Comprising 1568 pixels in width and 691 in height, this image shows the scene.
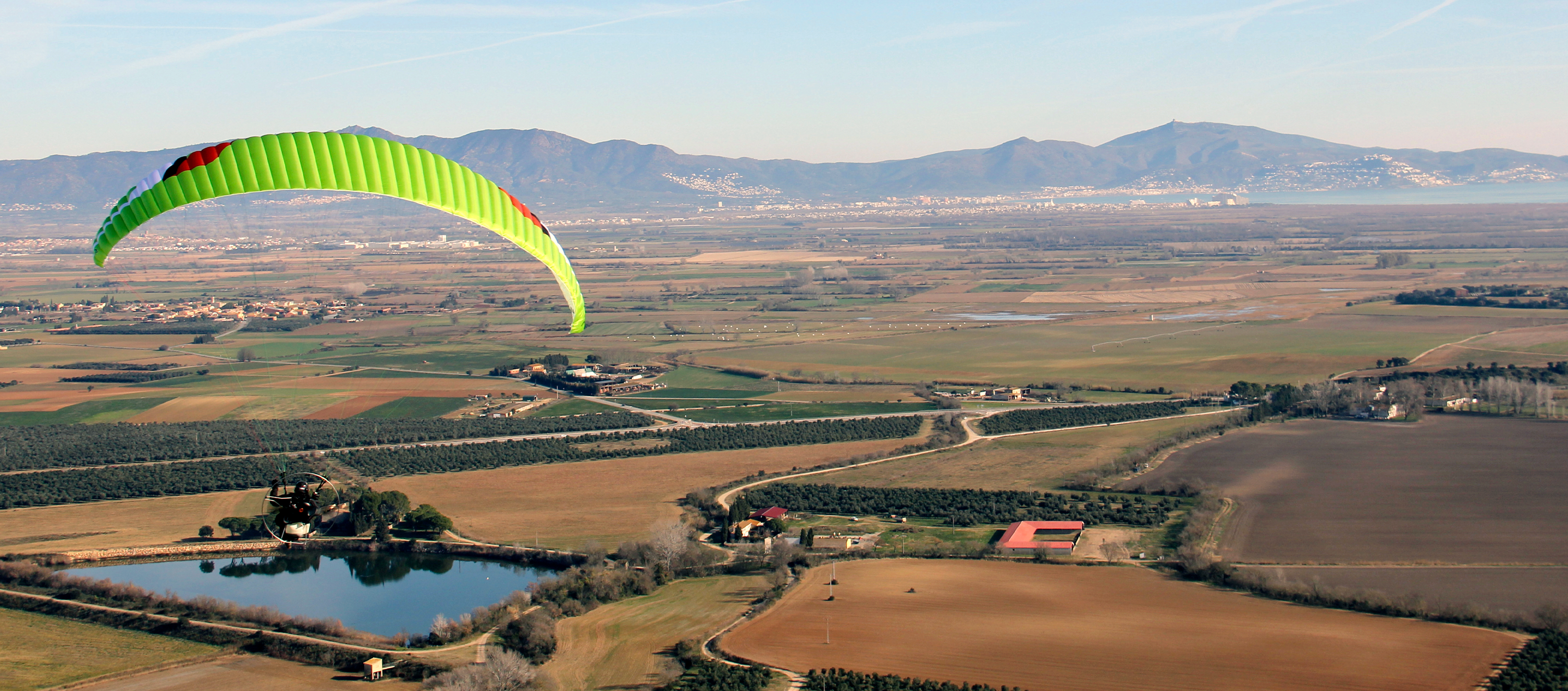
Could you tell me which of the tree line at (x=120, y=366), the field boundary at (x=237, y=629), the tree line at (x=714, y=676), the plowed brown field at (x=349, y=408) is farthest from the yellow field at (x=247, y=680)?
the tree line at (x=120, y=366)

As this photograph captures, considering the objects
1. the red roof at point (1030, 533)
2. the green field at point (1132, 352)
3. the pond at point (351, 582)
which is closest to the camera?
the pond at point (351, 582)

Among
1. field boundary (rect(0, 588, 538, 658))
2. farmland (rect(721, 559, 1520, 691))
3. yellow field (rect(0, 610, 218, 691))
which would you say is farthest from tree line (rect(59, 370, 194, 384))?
farmland (rect(721, 559, 1520, 691))

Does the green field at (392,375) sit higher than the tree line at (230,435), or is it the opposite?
the green field at (392,375)

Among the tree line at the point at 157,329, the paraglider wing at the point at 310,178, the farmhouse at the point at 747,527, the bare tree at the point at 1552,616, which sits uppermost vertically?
the paraglider wing at the point at 310,178

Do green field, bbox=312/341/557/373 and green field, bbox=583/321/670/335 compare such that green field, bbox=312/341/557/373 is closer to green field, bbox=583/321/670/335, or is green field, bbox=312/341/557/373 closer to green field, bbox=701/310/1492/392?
green field, bbox=583/321/670/335

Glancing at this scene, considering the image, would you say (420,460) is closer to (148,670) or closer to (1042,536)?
(148,670)

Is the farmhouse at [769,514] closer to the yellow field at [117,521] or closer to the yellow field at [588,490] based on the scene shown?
the yellow field at [588,490]
